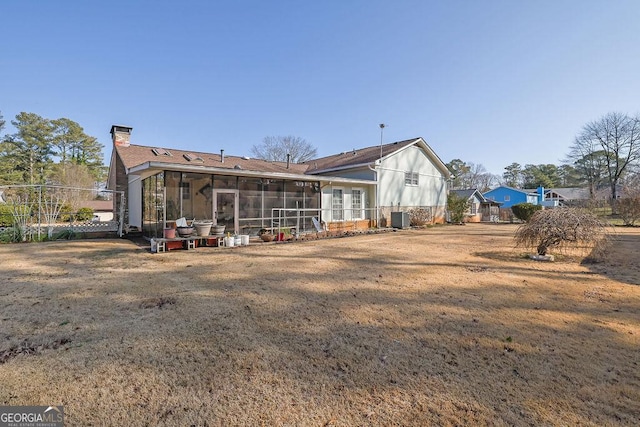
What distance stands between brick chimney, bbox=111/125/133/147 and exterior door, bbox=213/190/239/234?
390 inches

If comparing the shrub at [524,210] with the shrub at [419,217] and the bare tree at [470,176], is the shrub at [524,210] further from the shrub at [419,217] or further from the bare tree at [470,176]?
the bare tree at [470,176]

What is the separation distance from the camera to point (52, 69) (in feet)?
45.0

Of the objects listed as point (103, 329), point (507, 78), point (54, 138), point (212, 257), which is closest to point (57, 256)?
point (212, 257)

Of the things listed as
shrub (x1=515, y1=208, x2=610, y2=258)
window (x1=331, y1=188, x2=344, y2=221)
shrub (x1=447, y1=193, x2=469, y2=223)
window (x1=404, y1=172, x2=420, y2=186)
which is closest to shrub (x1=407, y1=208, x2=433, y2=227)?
window (x1=404, y1=172, x2=420, y2=186)

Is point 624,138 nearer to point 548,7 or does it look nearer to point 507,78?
point 507,78

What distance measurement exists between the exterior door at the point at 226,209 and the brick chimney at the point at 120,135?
9.92 meters

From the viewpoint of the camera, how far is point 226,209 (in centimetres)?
1125

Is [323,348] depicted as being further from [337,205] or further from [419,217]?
[419,217]

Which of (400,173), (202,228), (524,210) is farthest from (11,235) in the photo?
(524,210)

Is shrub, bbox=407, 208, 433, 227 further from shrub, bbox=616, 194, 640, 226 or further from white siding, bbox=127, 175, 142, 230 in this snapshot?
white siding, bbox=127, 175, 142, 230

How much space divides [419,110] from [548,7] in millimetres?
8593

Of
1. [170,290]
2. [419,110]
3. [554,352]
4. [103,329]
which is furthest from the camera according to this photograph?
[419,110]

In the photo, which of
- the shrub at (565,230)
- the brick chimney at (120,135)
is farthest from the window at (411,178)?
the brick chimney at (120,135)

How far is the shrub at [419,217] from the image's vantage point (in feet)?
58.7
